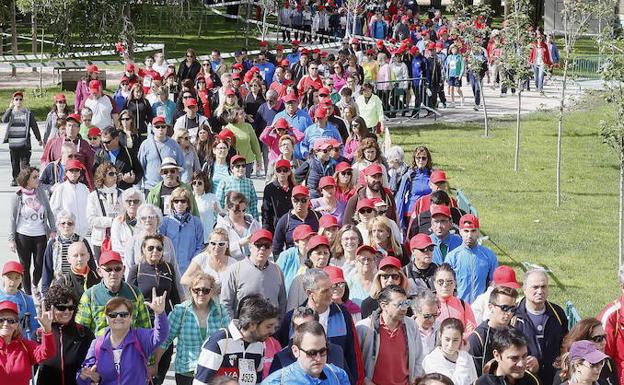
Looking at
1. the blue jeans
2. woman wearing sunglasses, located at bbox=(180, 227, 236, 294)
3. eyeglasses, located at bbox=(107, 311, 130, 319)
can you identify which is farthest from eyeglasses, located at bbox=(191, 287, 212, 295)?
the blue jeans

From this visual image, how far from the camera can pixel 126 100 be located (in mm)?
22484

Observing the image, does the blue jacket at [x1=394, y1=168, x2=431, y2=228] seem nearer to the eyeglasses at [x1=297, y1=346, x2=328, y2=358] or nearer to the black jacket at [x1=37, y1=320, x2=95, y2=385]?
the black jacket at [x1=37, y1=320, x2=95, y2=385]

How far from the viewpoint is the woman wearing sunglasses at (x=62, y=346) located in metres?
9.85

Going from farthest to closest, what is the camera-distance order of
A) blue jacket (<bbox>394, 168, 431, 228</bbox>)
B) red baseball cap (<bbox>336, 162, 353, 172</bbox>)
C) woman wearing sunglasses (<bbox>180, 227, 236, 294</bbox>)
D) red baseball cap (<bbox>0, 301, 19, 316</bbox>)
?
1. blue jacket (<bbox>394, 168, 431, 228</bbox>)
2. red baseball cap (<bbox>336, 162, 353, 172</bbox>)
3. woman wearing sunglasses (<bbox>180, 227, 236, 294</bbox>)
4. red baseball cap (<bbox>0, 301, 19, 316</bbox>)

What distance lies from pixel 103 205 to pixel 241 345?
5442 mm

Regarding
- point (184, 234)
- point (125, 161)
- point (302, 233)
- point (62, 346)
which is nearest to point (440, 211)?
point (302, 233)

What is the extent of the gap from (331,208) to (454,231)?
58.8 inches

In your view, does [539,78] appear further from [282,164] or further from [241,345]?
[241,345]

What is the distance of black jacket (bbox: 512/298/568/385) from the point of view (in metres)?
10.6

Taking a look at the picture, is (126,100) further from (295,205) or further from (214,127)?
(295,205)

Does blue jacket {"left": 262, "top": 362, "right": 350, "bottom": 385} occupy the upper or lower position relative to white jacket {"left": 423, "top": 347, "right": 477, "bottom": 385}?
upper

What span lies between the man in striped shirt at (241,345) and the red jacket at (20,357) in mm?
1111

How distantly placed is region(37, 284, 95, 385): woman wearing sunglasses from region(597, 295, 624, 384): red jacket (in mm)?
4033

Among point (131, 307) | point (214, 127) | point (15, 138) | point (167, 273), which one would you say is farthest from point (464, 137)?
point (131, 307)
